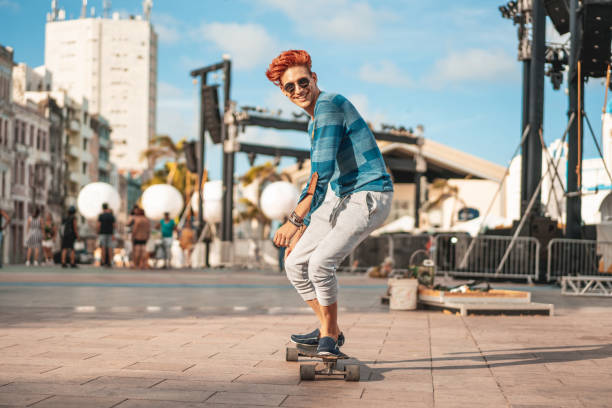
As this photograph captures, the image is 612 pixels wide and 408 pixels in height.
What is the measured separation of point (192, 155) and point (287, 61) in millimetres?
27080

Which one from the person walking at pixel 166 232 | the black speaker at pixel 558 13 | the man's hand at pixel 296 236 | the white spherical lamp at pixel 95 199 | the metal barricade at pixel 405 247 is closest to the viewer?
the man's hand at pixel 296 236

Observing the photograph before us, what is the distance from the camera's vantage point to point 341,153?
190 inches

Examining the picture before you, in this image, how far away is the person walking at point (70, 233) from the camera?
22.0 meters

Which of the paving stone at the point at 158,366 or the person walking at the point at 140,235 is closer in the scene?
the paving stone at the point at 158,366

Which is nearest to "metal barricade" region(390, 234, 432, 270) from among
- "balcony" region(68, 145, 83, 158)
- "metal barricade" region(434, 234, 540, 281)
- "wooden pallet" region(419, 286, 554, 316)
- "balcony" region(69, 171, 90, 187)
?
"metal barricade" region(434, 234, 540, 281)

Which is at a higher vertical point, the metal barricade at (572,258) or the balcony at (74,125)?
the balcony at (74,125)

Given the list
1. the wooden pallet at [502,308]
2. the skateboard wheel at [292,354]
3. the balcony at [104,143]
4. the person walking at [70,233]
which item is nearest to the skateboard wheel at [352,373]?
the skateboard wheel at [292,354]

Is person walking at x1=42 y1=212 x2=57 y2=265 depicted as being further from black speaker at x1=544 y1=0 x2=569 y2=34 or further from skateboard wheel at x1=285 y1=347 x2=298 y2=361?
skateboard wheel at x1=285 y1=347 x2=298 y2=361

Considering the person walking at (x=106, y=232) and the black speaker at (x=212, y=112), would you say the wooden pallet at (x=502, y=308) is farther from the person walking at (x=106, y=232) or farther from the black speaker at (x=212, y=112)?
the black speaker at (x=212, y=112)

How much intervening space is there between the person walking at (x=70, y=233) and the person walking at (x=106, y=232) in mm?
695

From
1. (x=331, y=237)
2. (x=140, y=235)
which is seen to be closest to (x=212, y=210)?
(x=140, y=235)

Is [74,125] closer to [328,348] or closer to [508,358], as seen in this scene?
[508,358]

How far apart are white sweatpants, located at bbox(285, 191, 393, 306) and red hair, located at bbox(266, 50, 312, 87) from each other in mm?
805

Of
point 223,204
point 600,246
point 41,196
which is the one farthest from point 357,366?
point 41,196
